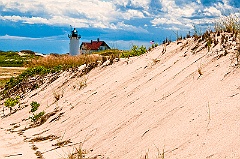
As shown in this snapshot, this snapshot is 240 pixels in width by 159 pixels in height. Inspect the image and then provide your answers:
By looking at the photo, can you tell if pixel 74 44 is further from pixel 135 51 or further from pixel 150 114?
pixel 150 114

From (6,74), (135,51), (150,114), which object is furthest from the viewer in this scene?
(6,74)

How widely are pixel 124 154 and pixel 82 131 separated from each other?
2.36 metres

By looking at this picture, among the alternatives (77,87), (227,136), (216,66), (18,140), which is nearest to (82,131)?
(18,140)

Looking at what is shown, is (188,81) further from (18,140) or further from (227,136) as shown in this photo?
(18,140)

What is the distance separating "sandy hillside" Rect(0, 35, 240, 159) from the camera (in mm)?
5500

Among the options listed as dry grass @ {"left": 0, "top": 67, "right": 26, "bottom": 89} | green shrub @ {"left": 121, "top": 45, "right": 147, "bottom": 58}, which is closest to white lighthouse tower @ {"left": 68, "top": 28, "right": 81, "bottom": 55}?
dry grass @ {"left": 0, "top": 67, "right": 26, "bottom": 89}

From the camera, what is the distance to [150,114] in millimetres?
7234

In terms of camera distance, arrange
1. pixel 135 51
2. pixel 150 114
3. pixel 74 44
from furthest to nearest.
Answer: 1. pixel 74 44
2. pixel 135 51
3. pixel 150 114

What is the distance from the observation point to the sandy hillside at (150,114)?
18.0 feet

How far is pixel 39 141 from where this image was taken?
8297 mm

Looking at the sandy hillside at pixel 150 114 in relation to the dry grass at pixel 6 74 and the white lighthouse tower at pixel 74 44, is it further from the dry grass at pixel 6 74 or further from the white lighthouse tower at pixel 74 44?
the white lighthouse tower at pixel 74 44

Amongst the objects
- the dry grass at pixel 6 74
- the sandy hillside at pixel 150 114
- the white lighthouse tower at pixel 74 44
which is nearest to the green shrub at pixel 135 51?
the sandy hillside at pixel 150 114

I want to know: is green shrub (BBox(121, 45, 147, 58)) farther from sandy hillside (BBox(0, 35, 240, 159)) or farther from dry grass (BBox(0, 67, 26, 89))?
dry grass (BBox(0, 67, 26, 89))

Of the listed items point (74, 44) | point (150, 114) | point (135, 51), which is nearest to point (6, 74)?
point (74, 44)
